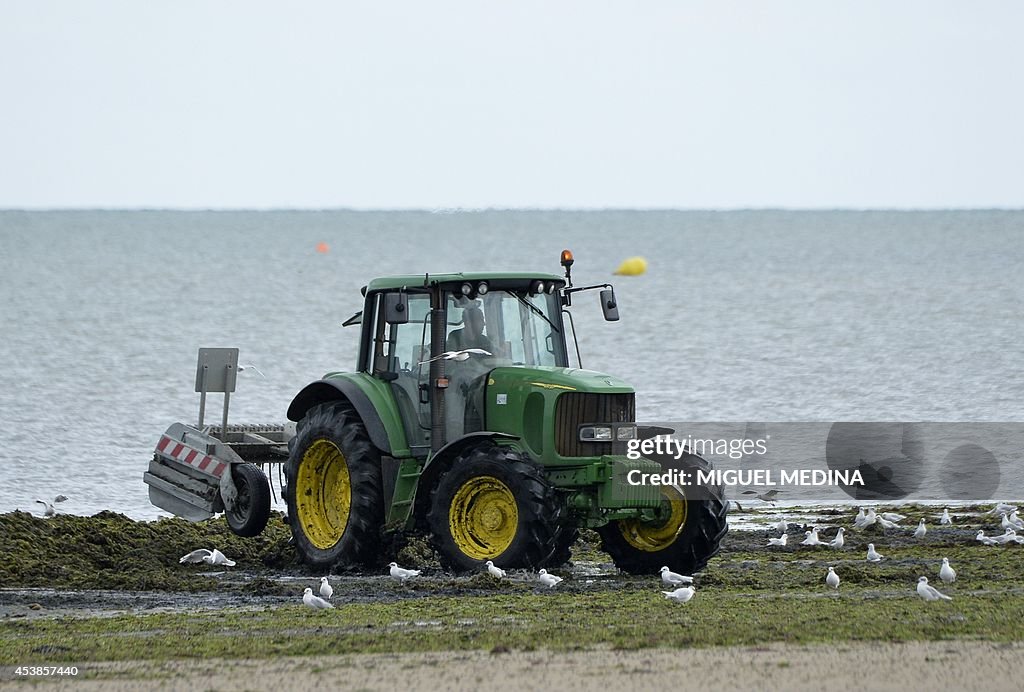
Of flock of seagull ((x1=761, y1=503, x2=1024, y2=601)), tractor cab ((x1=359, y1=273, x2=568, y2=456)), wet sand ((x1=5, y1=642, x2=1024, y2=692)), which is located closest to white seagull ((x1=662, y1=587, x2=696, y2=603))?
flock of seagull ((x1=761, y1=503, x2=1024, y2=601))

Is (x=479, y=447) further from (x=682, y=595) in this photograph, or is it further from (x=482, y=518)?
(x=682, y=595)

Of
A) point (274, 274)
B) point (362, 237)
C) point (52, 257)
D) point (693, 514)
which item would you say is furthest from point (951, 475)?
point (362, 237)

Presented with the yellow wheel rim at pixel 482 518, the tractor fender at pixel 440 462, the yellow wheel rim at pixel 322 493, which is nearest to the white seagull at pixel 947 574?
the yellow wheel rim at pixel 482 518

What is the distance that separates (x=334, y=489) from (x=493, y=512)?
192cm

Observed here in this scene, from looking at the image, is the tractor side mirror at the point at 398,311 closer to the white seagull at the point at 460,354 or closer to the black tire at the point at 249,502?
the white seagull at the point at 460,354

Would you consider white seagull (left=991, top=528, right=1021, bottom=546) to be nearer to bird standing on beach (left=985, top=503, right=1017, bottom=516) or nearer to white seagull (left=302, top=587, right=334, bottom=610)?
bird standing on beach (left=985, top=503, right=1017, bottom=516)

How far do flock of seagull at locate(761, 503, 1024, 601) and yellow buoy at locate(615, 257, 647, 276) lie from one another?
6866 cm

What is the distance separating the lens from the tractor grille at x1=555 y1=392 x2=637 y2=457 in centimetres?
1279

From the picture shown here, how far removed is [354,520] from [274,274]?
73735 mm

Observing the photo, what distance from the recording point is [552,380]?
12.9m

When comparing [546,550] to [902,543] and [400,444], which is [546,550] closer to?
[400,444]

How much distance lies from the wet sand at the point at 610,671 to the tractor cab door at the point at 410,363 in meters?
4.23

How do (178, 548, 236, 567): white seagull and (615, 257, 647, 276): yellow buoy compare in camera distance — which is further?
(615, 257, 647, 276): yellow buoy

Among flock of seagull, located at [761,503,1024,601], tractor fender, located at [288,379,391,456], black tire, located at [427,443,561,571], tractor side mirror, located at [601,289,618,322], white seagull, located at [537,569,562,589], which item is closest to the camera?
white seagull, located at [537,569,562,589]
